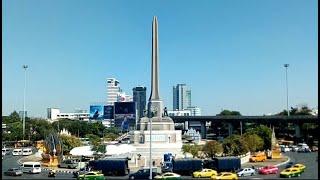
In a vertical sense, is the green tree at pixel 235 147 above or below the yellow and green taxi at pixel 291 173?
above

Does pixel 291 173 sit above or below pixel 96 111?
below

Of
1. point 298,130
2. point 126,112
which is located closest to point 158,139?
point 298,130

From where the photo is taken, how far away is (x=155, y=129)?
50031 millimetres

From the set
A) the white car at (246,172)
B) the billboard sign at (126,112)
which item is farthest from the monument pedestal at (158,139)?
the billboard sign at (126,112)

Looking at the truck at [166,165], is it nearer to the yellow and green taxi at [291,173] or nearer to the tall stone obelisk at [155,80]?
the tall stone obelisk at [155,80]

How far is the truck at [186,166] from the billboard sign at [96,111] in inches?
3653

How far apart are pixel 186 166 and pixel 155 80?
18071 millimetres

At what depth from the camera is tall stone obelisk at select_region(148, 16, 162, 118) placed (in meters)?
51.0

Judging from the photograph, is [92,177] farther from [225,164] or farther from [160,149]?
[160,149]

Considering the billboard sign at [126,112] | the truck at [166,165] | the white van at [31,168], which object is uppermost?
the billboard sign at [126,112]

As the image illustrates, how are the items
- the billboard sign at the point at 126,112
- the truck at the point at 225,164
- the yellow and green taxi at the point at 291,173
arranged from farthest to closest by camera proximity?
the billboard sign at the point at 126,112
the truck at the point at 225,164
the yellow and green taxi at the point at 291,173

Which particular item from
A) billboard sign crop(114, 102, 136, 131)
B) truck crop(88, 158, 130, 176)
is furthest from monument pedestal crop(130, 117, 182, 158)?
billboard sign crop(114, 102, 136, 131)

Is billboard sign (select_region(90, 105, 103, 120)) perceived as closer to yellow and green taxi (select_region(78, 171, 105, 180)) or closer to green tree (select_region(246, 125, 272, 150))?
green tree (select_region(246, 125, 272, 150))

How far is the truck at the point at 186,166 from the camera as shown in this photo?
34.4 meters
